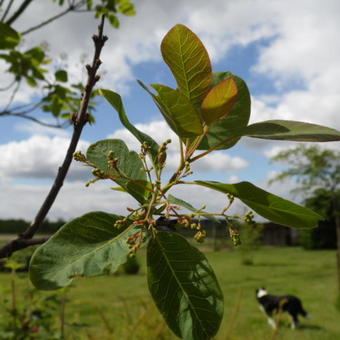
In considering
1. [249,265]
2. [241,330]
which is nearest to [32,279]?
[241,330]

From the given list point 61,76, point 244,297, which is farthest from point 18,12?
point 244,297

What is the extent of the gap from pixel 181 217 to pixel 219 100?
0.23m

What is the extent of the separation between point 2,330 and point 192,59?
9.51ft

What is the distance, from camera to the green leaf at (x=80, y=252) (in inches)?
24.2

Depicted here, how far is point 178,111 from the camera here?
672 millimetres

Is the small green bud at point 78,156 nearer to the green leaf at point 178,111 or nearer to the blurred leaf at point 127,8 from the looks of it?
the green leaf at point 178,111

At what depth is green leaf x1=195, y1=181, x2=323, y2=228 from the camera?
2.24 ft

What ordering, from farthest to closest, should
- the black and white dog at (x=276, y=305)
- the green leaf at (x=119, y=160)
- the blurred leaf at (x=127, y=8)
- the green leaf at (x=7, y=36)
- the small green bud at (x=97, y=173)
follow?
1. the black and white dog at (x=276, y=305)
2. the blurred leaf at (x=127, y=8)
3. the green leaf at (x=7, y=36)
4. the green leaf at (x=119, y=160)
5. the small green bud at (x=97, y=173)

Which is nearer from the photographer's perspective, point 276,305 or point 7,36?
point 7,36

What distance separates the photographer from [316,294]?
504 inches

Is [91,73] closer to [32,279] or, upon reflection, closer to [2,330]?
[32,279]

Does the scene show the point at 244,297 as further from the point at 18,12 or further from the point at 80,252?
the point at 80,252

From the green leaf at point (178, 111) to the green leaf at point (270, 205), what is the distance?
10cm

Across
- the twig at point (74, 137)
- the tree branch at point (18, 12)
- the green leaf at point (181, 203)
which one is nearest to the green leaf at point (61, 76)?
the tree branch at point (18, 12)
